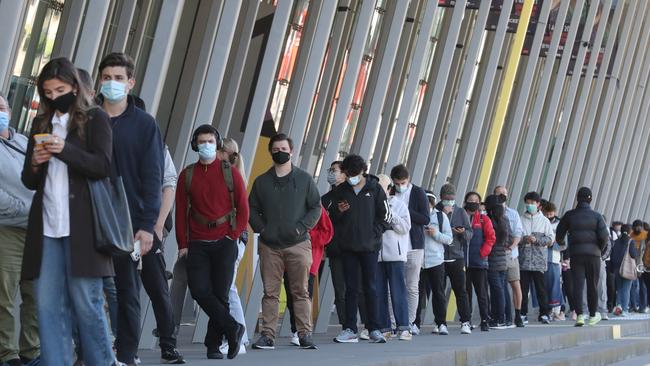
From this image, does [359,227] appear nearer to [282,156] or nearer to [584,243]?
[282,156]

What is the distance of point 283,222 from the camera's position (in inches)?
481

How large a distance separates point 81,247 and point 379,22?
69.0 feet

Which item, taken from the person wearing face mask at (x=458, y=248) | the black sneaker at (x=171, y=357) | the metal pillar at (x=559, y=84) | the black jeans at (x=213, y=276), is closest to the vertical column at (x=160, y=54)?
the black jeans at (x=213, y=276)

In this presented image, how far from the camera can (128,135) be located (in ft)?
27.3

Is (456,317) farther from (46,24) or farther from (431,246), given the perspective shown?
(46,24)

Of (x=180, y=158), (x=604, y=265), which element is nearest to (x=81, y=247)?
(x=180, y=158)

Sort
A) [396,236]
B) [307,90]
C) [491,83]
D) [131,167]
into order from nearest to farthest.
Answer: [131,167], [396,236], [307,90], [491,83]

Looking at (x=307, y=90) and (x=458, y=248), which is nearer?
(x=307, y=90)

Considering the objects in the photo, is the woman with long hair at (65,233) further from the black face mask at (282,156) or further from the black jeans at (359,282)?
the black jeans at (359,282)

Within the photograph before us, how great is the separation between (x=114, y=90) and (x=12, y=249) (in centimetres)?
139

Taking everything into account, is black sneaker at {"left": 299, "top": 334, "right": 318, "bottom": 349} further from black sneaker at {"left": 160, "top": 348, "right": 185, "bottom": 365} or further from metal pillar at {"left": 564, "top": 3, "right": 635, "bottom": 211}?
metal pillar at {"left": 564, "top": 3, "right": 635, "bottom": 211}

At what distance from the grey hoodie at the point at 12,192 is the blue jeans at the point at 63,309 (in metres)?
2.05

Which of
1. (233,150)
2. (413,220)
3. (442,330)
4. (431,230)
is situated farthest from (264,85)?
(442,330)

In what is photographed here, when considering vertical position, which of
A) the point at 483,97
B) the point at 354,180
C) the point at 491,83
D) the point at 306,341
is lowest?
the point at 306,341
